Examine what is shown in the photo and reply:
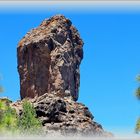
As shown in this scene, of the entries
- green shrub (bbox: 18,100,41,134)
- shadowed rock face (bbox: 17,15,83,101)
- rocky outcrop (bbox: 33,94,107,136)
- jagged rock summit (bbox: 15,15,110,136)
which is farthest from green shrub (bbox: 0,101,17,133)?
shadowed rock face (bbox: 17,15,83,101)

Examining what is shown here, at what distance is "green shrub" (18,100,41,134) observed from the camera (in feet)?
344

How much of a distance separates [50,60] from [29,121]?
53.2m

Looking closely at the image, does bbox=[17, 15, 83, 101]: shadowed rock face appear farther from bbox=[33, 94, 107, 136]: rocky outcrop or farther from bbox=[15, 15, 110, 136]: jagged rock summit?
bbox=[33, 94, 107, 136]: rocky outcrop

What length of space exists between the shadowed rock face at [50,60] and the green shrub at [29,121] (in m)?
38.6

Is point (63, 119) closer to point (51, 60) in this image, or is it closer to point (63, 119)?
point (63, 119)

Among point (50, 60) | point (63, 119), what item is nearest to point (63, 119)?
point (63, 119)

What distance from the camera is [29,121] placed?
112 metres

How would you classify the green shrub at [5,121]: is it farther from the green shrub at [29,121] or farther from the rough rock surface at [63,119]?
the rough rock surface at [63,119]

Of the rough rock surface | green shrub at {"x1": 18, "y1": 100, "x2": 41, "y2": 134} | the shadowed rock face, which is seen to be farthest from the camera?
the shadowed rock face

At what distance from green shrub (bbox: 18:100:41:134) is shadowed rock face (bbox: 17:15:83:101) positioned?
127 ft

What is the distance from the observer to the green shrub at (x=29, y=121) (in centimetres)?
10496

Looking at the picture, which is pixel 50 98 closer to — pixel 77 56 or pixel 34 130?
pixel 34 130

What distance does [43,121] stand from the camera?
398ft

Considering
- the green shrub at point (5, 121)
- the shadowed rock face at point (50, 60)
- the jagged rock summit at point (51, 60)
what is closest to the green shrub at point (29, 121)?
the jagged rock summit at point (51, 60)
